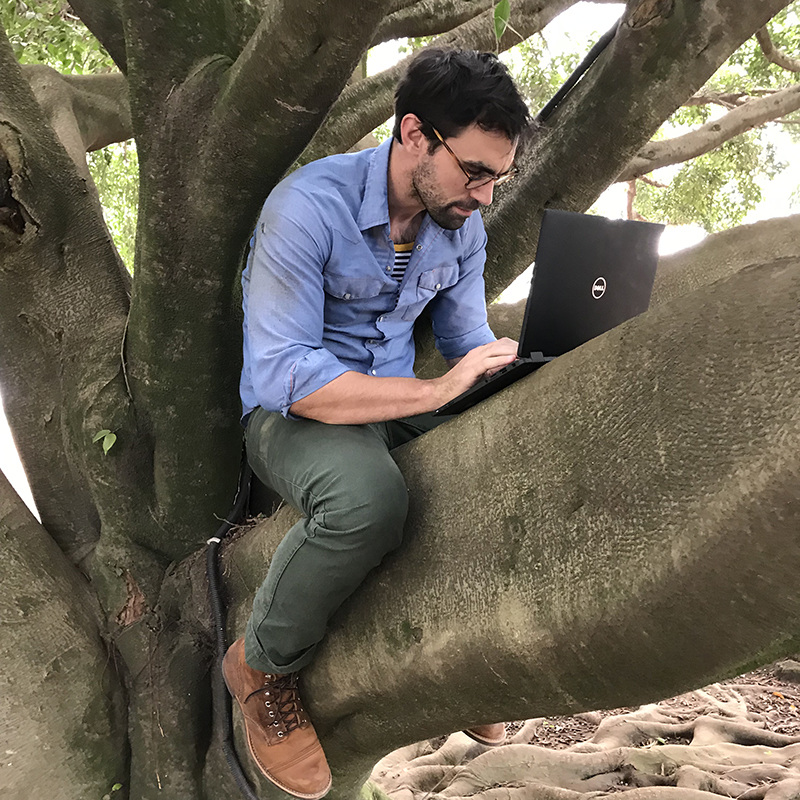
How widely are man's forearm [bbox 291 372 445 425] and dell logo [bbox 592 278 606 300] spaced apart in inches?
16.6

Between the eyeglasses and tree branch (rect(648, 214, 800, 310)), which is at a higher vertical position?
the eyeglasses

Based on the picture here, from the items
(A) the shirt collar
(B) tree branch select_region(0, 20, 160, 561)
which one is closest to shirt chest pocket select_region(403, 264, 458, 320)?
(A) the shirt collar

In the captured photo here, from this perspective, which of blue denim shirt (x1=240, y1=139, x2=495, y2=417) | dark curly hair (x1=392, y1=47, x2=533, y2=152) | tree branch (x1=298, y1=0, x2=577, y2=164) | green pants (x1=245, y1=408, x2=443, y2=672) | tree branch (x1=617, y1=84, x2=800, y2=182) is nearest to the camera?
green pants (x1=245, y1=408, x2=443, y2=672)

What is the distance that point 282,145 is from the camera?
177 cm

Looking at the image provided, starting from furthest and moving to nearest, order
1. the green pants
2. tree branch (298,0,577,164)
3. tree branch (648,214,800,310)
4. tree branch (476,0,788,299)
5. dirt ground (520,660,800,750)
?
dirt ground (520,660,800,750), tree branch (298,0,577,164), tree branch (648,214,800,310), tree branch (476,0,788,299), the green pants

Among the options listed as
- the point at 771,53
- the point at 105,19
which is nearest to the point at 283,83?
the point at 105,19

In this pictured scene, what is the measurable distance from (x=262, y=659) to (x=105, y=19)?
1.99 meters

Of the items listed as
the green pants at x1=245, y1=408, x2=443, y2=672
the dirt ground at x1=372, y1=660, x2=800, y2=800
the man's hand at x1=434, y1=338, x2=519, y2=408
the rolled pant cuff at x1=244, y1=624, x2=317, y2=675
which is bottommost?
the dirt ground at x1=372, y1=660, x2=800, y2=800

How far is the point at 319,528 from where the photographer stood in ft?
5.02

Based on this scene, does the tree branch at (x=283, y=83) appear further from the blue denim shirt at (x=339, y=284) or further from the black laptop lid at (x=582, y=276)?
the black laptop lid at (x=582, y=276)

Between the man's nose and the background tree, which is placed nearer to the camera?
the background tree

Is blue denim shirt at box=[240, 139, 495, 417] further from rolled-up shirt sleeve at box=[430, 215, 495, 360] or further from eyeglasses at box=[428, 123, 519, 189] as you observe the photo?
eyeglasses at box=[428, 123, 519, 189]

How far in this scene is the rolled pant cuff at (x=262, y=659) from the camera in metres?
1.69

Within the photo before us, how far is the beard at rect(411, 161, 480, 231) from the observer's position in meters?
1.80
